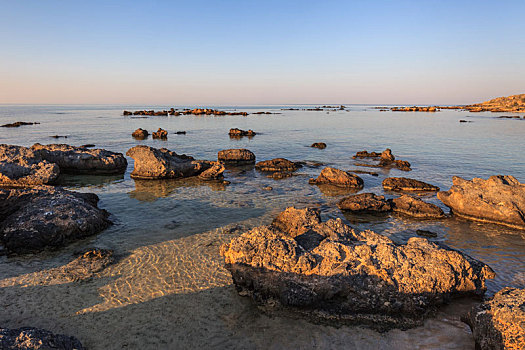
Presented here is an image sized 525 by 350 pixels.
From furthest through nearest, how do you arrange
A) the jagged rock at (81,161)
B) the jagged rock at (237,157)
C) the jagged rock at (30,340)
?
the jagged rock at (237,157) < the jagged rock at (81,161) < the jagged rock at (30,340)

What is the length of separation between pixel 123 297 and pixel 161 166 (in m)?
16.4

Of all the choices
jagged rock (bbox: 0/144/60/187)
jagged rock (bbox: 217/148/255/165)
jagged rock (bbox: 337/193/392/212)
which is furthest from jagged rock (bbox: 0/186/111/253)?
jagged rock (bbox: 217/148/255/165)

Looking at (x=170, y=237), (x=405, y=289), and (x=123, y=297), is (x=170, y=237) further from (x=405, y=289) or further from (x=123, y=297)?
(x=405, y=289)

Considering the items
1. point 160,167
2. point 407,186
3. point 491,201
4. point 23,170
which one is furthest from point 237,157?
point 491,201

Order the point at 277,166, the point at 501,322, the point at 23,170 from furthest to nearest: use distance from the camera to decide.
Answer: the point at 277,166 → the point at 23,170 → the point at 501,322

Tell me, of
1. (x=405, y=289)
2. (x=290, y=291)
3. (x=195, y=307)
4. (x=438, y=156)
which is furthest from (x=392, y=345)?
(x=438, y=156)

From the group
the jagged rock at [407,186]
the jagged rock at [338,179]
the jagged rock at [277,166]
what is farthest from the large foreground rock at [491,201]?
the jagged rock at [277,166]

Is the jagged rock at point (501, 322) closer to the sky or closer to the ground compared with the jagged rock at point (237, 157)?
closer to the ground

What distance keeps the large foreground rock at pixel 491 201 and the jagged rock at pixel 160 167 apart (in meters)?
17.2

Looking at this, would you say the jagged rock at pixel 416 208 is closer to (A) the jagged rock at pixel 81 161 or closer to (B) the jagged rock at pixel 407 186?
(B) the jagged rock at pixel 407 186

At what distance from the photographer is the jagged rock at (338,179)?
22453mm

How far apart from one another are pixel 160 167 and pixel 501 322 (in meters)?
23.0

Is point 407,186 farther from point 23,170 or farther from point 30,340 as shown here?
point 23,170

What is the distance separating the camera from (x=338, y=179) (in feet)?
74.4
